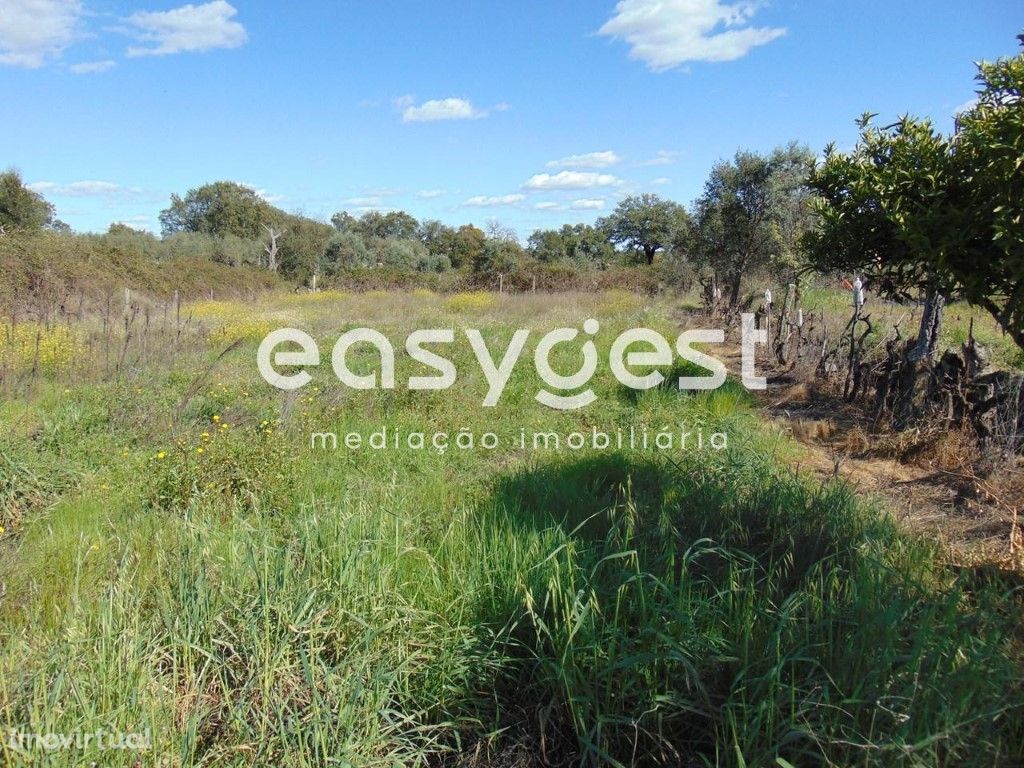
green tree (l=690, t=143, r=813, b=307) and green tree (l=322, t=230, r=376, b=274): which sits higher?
green tree (l=322, t=230, r=376, b=274)

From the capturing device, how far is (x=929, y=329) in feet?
21.5

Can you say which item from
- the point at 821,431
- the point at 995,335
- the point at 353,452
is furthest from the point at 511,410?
the point at 995,335

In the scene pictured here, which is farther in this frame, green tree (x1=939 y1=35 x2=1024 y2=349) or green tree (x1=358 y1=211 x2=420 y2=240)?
green tree (x1=358 y1=211 x2=420 y2=240)

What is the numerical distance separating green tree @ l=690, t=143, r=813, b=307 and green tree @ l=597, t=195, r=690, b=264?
2058cm

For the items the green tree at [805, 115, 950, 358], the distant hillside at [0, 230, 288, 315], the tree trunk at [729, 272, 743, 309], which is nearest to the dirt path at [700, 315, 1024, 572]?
the green tree at [805, 115, 950, 358]

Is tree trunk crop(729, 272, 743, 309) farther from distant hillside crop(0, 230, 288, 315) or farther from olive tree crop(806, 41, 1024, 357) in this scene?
distant hillside crop(0, 230, 288, 315)

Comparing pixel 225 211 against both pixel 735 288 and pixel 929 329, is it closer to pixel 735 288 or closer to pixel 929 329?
pixel 735 288

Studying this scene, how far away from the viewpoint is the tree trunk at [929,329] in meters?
6.32

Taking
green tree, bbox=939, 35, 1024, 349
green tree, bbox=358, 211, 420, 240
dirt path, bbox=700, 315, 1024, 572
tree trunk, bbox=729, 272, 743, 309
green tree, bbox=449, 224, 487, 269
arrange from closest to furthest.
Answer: green tree, bbox=939, 35, 1024, 349 → dirt path, bbox=700, 315, 1024, 572 → tree trunk, bbox=729, 272, 743, 309 → green tree, bbox=449, 224, 487, 269 → green tree, bbox=358, 211, 420, 240

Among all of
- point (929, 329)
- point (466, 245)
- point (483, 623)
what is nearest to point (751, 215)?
point (929, 329)

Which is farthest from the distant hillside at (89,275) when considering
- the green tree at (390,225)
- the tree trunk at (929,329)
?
the green tree at (390,225)

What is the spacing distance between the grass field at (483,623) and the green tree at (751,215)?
43.8 feet

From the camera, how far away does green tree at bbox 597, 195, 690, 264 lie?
39.1 m

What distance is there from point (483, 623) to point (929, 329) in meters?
6.36
